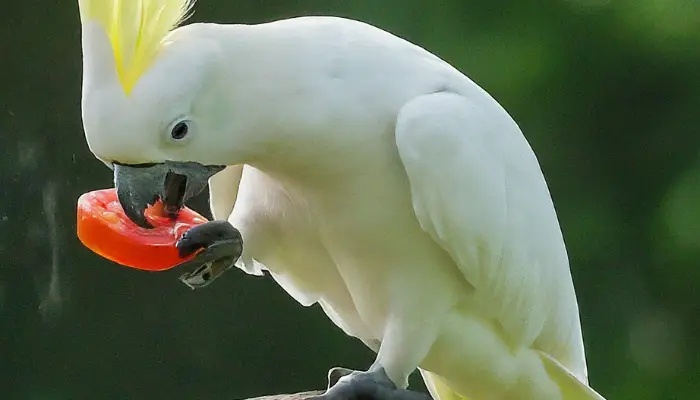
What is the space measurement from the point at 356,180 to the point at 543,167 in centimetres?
83

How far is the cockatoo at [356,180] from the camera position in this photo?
81cm

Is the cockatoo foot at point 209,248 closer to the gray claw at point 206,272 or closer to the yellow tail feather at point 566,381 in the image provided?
the gray claw at point 206,272

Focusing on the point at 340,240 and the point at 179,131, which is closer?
the point at 179,131

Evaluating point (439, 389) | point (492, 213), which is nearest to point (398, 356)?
point (492, 213)

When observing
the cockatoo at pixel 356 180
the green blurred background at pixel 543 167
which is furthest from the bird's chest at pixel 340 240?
the green blurred background at pixel 543 167

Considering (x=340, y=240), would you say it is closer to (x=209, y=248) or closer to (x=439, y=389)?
(x=209, y=248)

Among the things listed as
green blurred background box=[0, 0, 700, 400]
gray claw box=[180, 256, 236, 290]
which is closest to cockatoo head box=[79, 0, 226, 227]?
gray claw box=[180, 256, 236, 290]

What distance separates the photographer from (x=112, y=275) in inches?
67.0

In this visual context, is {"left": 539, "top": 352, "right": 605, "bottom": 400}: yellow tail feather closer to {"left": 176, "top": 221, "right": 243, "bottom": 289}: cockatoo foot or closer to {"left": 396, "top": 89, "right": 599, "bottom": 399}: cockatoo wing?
{"left": 396, "top": 89, "right": 599, "bottom": 399}: cockatoo wing

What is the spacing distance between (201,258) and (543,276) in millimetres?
409

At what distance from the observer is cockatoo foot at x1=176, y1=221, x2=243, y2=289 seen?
0.94 meters

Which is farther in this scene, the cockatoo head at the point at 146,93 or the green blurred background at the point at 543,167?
the green blurred background at the point at 543,167

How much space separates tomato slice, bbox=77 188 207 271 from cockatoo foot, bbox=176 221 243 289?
0.05 ft

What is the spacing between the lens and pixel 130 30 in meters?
0.80
